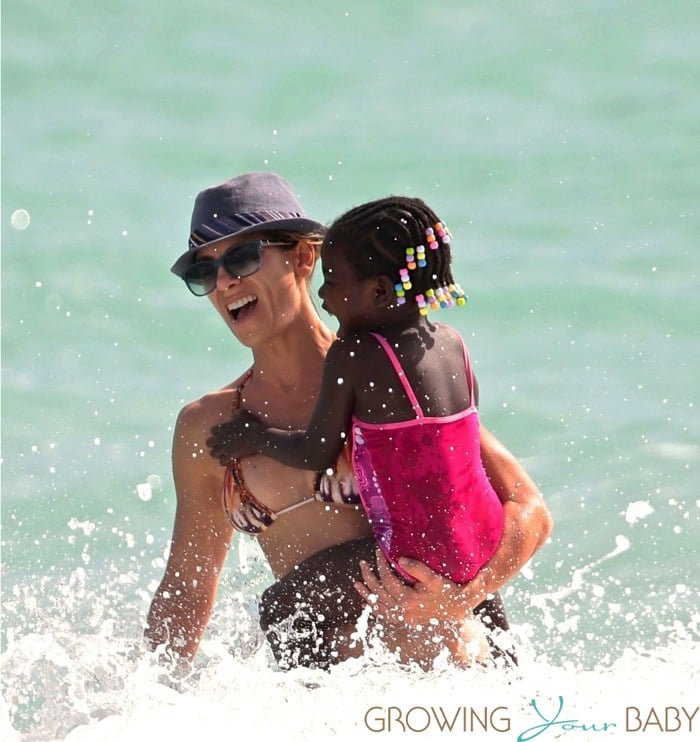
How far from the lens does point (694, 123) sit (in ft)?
27.4

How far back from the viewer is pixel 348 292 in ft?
10.5

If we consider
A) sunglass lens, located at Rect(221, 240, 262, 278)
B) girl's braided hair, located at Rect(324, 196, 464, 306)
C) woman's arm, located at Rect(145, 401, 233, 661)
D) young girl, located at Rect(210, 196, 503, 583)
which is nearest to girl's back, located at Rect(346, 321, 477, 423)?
young girl, located at Rect(210, 196, 503, 583)

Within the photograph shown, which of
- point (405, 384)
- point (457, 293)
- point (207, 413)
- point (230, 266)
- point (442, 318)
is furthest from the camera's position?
point (442, 318)

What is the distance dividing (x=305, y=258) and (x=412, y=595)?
83 cm

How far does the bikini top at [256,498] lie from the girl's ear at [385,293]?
340 millimetres

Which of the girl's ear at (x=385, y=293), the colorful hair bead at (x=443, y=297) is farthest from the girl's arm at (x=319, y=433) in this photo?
the colorful hair bead at (x=443, y=297)

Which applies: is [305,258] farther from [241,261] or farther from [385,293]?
[385,293]

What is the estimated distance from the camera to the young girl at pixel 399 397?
Answer: 125 inches

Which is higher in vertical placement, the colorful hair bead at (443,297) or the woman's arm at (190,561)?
the colorful hair bead at (443,297)

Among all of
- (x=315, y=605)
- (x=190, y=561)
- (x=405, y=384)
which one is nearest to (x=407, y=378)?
(x=405, y=384)

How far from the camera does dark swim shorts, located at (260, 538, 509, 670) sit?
10.9 ft

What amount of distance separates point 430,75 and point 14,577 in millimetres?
4209

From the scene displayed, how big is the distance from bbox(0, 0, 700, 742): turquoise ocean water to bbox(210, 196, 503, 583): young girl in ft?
1.18

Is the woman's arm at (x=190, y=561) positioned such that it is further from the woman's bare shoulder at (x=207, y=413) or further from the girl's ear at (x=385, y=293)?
the girl's ear at (x=385, y=293)
